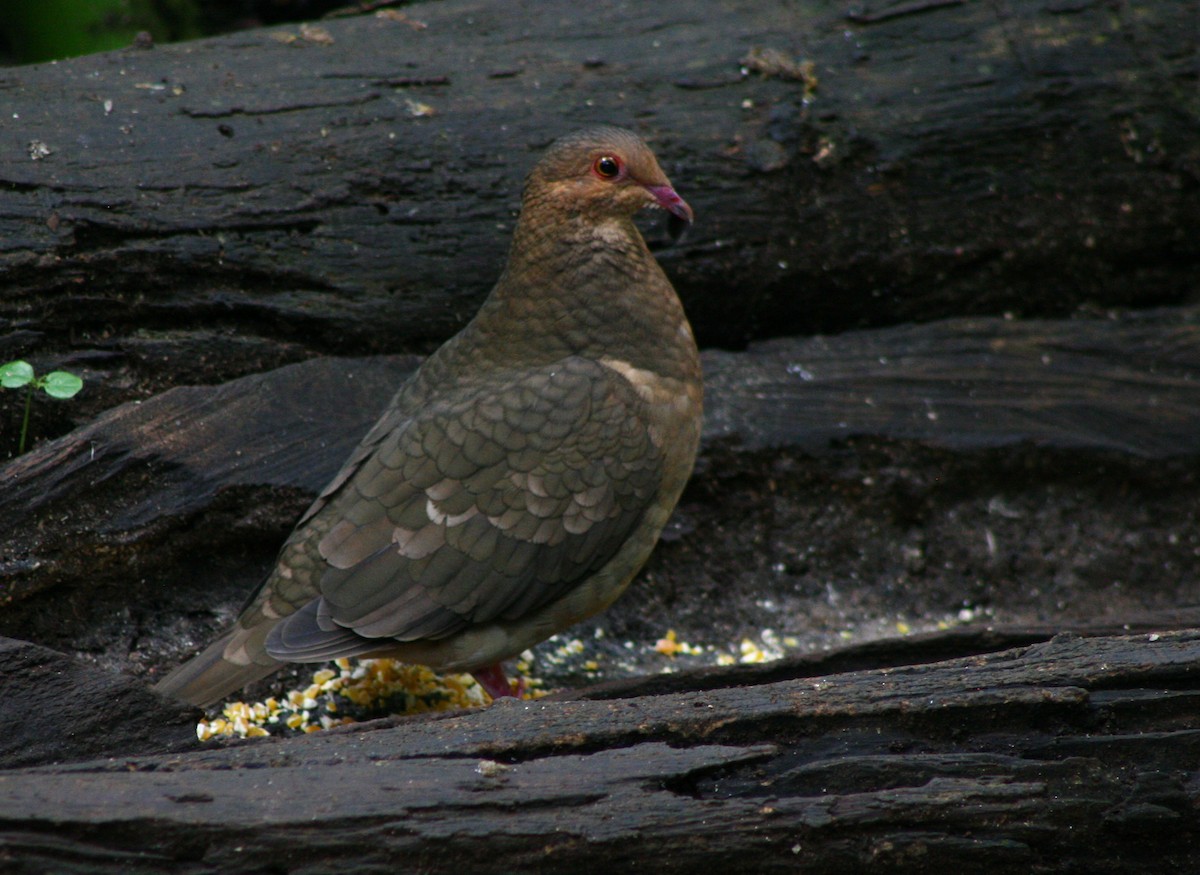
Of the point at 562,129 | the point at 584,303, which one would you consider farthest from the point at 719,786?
the point at 562,129

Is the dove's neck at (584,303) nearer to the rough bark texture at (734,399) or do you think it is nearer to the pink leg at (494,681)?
the rough bark texture at (734,399)

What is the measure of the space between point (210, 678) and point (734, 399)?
2278mm

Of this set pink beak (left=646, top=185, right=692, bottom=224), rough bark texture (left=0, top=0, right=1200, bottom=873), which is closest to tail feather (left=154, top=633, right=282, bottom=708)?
rough bark texture (left=0, top=0, right=1200, bottom=873)

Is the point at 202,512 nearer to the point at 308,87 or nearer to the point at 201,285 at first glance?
the point at 201,285

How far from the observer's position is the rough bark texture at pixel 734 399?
2605mm

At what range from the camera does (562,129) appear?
4742 millimetres

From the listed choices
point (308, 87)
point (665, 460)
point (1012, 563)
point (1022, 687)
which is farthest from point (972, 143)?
point (1022, 687)

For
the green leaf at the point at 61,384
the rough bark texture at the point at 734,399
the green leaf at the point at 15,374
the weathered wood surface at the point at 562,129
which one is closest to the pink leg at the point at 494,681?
the rough bark texture at the point at 734,399

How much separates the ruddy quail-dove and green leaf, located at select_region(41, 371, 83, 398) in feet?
2.77

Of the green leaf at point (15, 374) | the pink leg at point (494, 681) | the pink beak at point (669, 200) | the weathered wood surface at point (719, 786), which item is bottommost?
the pink leg at point (494, 681)

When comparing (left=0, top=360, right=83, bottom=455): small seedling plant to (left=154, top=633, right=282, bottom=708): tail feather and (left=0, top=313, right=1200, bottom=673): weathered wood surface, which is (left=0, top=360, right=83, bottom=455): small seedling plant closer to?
(left=0, top=313, right=1200, bottom=673): weathered wood surface

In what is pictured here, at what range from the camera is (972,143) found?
5.11 meters

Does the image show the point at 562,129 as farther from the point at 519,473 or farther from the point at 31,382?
the point at 31,382

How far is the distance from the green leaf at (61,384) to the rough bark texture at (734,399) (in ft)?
0.55
